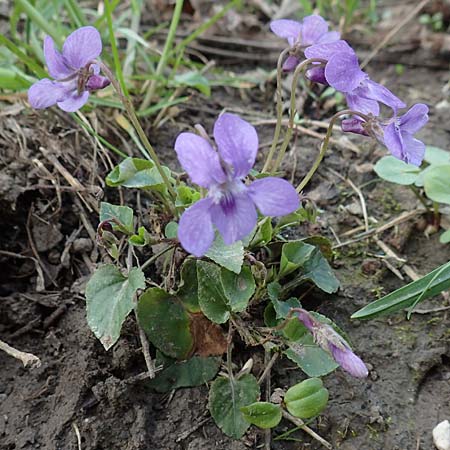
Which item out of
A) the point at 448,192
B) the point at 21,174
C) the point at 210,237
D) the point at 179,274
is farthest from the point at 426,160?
the point at 21,174

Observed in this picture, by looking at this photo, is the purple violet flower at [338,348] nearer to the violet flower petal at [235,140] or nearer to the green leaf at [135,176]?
the violet flower petal at [235,140]

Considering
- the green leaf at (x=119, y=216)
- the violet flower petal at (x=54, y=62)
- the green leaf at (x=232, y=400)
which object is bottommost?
the green leaf at (x=232, y=400)

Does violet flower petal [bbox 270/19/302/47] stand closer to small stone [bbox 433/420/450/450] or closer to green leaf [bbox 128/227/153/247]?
green leaf [bbox 128/227/153/247]

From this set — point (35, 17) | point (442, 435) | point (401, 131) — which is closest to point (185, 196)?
point (401, 131)

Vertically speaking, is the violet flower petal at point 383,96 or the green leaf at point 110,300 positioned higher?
the violet flower petal at point 383,96

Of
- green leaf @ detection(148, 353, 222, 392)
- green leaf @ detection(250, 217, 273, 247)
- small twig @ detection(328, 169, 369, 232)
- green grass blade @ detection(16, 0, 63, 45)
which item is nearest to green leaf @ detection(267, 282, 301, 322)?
green leaf @ detection(250, 217, 273, 247)

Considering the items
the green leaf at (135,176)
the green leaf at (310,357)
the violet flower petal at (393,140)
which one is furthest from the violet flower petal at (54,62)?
the green leaf at (310,357)

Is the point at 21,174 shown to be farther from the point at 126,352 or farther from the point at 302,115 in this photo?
the point at 302,115
